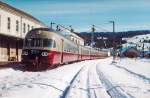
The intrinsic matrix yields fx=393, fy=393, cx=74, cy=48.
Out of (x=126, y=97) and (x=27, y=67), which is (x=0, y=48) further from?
(x=126, y=97)

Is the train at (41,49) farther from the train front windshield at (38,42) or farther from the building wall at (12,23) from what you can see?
the building wall at (12,23)

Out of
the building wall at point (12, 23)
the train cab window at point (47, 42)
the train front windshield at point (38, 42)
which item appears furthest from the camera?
the building wall at point (12, 23)

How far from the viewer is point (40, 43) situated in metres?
29.1

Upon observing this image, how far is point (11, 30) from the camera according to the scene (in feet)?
166

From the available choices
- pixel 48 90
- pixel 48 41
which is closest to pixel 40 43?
pixel 48 41

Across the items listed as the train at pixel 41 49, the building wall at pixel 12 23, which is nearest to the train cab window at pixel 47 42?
the train at pixel 41 49

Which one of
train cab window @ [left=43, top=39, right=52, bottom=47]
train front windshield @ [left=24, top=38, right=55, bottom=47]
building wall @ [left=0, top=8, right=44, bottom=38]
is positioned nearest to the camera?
train front windshield @ [left=24, top=38, right=55, bottom=47]

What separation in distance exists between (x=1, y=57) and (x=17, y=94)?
33775 millimetres

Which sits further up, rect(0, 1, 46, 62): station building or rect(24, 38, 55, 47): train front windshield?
rect(0, 1, 46, 62): station building

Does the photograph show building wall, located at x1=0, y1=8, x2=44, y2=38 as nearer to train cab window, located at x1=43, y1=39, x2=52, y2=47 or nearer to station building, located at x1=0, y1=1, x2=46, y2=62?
station building, located at x1=0, y1=1, x2=46, y2=62

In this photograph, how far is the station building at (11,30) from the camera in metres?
47.2

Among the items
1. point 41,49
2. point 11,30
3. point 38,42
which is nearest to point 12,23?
point 11,30

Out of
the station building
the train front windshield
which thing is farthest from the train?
the station building

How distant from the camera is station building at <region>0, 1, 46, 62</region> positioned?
155 ft
